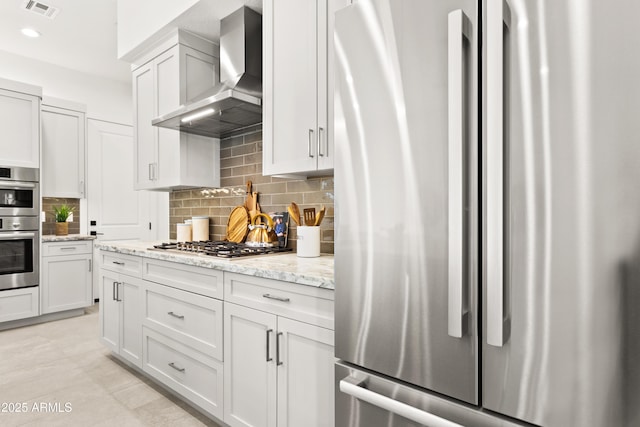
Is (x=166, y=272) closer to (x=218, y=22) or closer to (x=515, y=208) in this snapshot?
(x=218, y=22)

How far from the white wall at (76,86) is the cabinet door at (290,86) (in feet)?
12.8

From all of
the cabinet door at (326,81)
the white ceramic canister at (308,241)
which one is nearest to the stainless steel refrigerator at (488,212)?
the cabinet door at (326,81)

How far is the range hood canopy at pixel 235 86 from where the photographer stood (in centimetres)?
222

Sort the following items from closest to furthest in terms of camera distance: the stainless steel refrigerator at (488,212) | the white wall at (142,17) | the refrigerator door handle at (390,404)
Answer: the stainless steel refrigerator at (488,212)
the refrigerator door handle at (390,404)
the white wall at (142,17)

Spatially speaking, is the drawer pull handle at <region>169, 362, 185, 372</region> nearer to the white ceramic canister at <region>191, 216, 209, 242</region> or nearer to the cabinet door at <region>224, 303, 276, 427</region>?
the cabinet door at <region>224, 303, 276, 427</region>

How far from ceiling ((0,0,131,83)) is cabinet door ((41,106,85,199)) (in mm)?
670

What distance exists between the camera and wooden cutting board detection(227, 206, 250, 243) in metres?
2.63

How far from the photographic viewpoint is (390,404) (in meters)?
1.01

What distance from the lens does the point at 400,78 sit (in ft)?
3.30

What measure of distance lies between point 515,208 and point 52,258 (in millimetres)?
4739

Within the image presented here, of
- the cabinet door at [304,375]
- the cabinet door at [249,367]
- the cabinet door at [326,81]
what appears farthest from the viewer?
the cabinet door at [326,81]

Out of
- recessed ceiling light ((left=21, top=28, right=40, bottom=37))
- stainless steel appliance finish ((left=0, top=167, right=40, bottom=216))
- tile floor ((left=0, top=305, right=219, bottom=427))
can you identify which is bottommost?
tile floor ((left=0, top=305, right=219, bottom=427))

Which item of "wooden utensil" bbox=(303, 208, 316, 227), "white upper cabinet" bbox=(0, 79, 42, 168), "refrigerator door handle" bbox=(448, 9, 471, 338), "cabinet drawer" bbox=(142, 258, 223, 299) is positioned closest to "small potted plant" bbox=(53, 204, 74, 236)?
"white upper cabinet" bbox=(0, 79, 42, 168)

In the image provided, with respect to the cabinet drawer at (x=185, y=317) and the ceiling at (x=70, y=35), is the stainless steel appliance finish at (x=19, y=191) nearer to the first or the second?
the ceiling at (x=70, y=35)
